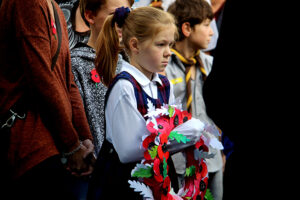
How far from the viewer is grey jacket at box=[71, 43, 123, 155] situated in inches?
104

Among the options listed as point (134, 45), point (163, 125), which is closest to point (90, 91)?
point (134, 45)

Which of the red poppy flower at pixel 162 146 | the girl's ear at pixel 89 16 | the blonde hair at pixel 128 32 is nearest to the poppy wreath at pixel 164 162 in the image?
the red poppy flower at pixel 162 146

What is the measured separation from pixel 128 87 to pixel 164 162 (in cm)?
46

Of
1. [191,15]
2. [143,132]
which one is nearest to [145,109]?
[143,132]

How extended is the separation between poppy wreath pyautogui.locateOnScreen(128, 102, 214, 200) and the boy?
1.21 meters

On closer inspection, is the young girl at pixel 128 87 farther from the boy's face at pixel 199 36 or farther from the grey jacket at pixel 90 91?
the boy's face at pixel 199 36

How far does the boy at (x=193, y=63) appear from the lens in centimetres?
348

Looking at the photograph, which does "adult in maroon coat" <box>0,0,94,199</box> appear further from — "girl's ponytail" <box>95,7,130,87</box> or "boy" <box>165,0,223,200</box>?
"boy" <box>165,0,223,200</box>

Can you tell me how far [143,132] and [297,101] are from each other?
934 millimetres

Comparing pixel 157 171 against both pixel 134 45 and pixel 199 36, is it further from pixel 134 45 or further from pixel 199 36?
pixel 199 36

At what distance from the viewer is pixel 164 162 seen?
2.00 m

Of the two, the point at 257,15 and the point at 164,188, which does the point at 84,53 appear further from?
the point at 257,15

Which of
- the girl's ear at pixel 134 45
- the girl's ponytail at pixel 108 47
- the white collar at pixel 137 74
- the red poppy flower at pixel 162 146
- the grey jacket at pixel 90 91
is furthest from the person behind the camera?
the grey jacket at pixel 90 91

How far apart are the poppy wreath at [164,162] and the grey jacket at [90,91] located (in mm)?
660
